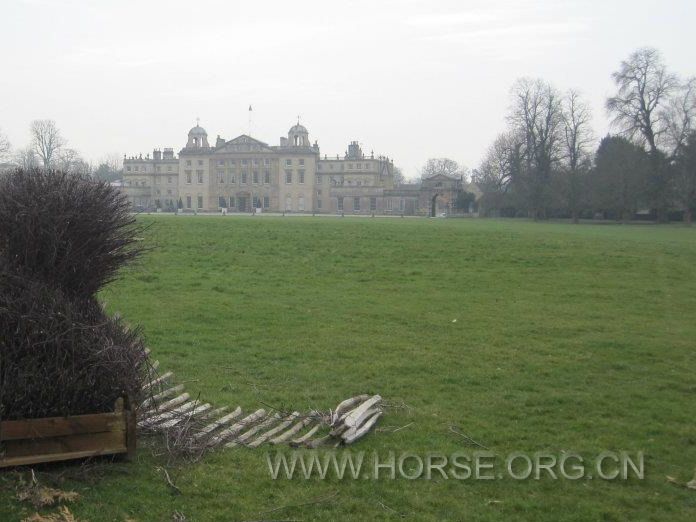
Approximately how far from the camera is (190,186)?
128 metres

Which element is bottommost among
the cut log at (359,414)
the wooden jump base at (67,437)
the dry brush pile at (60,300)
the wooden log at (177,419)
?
the cut log at (359,414)

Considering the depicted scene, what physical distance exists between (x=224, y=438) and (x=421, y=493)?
1956mm

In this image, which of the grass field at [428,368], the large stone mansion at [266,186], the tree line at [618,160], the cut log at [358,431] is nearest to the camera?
the grass field at [428,368]

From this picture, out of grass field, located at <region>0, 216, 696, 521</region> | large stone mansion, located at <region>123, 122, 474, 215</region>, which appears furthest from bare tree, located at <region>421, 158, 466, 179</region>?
grass field, located at <region>0, 216, 696, 521</region>

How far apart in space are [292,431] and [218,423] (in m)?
0.71

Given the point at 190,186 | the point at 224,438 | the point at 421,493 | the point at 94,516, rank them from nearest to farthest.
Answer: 1. the point at 94,516
2. the point at 421,493
3. the point at 224,438
4. the point at 190,186

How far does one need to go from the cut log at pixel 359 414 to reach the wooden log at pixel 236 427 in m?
0.93

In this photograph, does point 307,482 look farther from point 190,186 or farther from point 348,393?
point 190,186

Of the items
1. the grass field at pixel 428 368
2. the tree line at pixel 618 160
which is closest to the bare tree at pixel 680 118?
the tree line at pixel 618 160

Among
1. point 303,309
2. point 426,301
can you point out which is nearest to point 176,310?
point 303,309

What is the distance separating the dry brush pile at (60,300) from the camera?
5344mm

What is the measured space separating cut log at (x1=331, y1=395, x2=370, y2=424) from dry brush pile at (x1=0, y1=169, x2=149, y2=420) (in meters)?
1.95

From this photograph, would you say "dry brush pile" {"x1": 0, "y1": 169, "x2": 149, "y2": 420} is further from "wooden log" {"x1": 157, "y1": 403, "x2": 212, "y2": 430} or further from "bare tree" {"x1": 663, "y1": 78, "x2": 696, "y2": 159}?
"bare tree" {"x1": 663, "y1": 78, "x2": 696, "y2": 159}

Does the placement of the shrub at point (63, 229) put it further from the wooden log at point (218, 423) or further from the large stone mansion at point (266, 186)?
the large stone mansion at point (266, 186)
